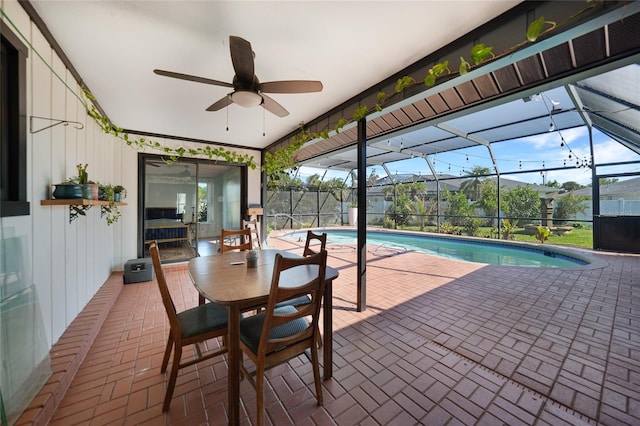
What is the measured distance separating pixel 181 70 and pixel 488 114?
5918mm

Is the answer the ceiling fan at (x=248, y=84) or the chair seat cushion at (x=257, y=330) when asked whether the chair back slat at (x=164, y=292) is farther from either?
the ceiling fan at (x=248, y=84)

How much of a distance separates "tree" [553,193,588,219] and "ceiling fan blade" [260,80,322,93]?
9.86 metres

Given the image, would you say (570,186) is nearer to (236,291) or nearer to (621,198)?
(621,198)

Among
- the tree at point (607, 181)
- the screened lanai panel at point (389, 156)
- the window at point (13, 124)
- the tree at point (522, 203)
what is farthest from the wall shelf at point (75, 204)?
the tree at point (522, 203)

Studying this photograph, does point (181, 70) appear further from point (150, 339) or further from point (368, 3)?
point (150, 339)

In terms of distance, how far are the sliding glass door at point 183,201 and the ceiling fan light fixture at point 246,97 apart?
3519mm

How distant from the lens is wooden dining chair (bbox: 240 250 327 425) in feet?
4.38

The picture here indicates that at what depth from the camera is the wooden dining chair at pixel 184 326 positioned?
1.52 metres

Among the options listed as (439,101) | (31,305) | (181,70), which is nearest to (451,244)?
(439,101)

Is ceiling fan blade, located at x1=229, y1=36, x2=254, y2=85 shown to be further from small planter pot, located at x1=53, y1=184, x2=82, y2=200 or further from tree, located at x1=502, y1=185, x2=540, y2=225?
tree, located at x1=502, y1=185, x2=540, y2=225

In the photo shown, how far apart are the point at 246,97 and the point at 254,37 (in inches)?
19.2

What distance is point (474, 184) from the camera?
950 cm

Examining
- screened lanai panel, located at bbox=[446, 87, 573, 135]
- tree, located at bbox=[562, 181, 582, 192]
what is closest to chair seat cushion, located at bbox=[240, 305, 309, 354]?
screened lanai panel, located at bbox=[446, 87, 573, 135]

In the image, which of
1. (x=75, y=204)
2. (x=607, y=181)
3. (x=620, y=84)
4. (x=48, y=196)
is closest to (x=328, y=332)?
(x=75, y=204)
